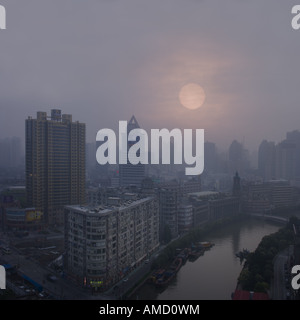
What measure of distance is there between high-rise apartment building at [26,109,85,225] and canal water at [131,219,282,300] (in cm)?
559

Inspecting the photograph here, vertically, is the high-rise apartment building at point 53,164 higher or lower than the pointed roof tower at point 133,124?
lower

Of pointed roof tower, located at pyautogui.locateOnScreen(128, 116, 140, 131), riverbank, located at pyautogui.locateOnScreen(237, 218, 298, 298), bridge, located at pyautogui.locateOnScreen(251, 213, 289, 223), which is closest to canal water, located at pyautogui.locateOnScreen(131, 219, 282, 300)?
riverbank, located at pyautogui.locateOnScreen(237, 218, 298, 298)

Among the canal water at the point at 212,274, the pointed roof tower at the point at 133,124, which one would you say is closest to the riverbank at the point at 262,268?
the canal water at the point at 212,274

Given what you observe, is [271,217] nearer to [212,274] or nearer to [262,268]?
[212,274]

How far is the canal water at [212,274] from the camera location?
6.34 metres

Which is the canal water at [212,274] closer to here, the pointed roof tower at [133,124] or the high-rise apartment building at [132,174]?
the high-rise apartment building at [132,174]

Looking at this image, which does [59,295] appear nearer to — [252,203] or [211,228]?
[211,228]

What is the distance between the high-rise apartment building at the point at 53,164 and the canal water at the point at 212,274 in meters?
5.59

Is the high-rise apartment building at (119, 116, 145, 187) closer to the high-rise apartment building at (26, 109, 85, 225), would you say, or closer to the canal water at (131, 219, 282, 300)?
the high-rise apartment building at (26, 109, 85, 225)

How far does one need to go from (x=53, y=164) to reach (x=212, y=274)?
24.2ft

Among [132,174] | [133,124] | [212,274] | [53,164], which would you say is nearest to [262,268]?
[212,274]
